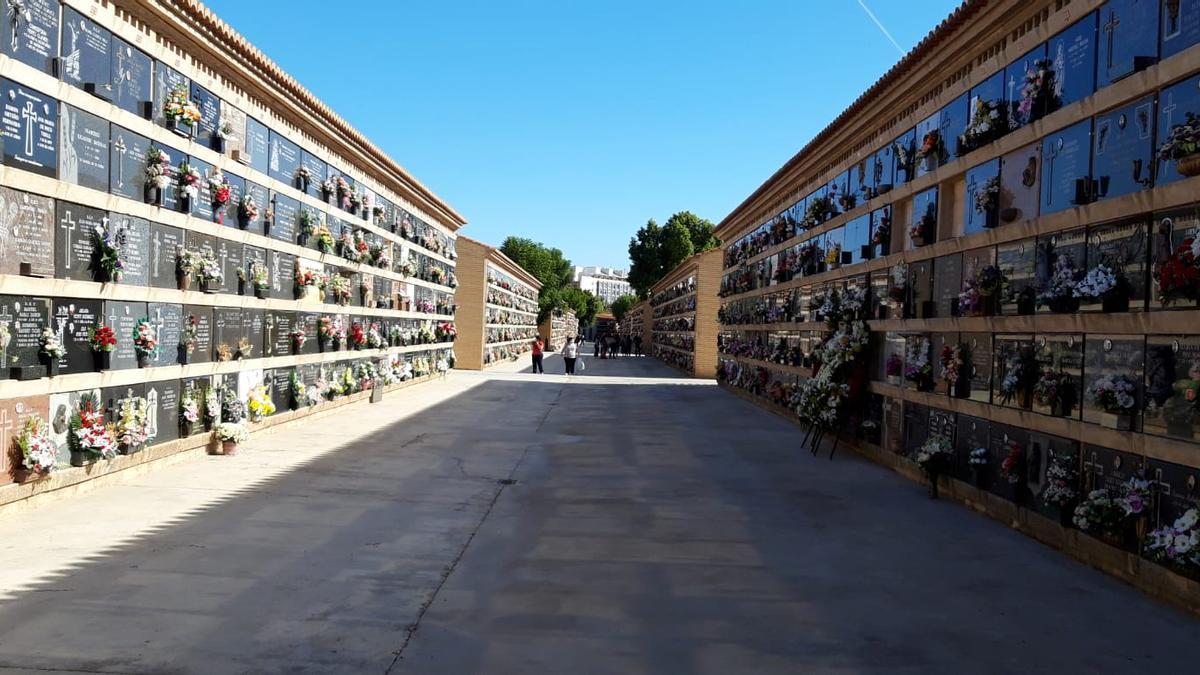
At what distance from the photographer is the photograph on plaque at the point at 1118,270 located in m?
6.34

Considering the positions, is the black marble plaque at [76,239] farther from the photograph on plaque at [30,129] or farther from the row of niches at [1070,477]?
the row of niches at [1070,477]

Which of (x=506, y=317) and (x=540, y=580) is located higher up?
(x=506, y=317)

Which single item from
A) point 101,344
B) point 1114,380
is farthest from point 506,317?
point 1114,380

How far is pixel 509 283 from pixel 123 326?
3535 cm

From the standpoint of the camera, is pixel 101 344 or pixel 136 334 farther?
pixel 136 334

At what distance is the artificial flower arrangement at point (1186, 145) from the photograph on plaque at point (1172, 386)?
1223mm

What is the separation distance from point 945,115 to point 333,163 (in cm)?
1180

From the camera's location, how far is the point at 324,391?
51.4 feet

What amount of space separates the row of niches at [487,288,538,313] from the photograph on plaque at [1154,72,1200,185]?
103ft

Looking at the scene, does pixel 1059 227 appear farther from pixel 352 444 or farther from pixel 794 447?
pixel 352 444

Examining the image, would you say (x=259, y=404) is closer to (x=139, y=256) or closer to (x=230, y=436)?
(x=230, y=436)

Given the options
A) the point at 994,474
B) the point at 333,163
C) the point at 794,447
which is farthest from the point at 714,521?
the point at 333,163

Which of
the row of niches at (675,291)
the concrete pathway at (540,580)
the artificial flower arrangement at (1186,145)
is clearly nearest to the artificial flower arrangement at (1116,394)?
the concrete pathway at (540,580)

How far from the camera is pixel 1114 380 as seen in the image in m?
6.40
